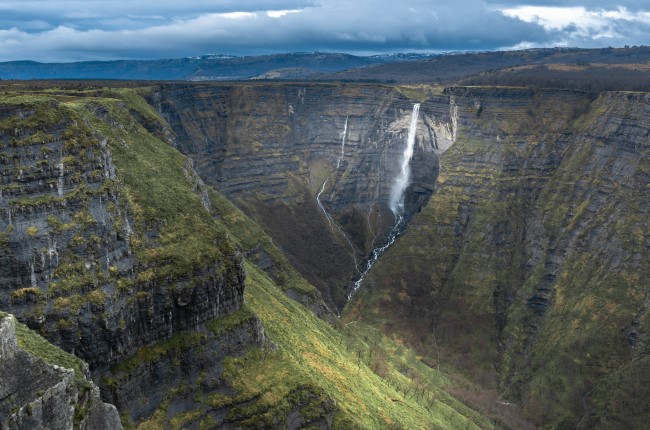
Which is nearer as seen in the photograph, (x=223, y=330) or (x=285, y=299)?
(x=223, y=330)

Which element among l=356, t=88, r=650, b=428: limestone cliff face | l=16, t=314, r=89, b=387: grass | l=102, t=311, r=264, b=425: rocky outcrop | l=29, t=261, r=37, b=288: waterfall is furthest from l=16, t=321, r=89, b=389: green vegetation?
l=356, t=88, r=650, b=428: limestone cliff face

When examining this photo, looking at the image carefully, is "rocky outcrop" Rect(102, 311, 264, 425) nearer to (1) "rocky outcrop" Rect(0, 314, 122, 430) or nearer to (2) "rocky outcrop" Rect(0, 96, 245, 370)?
(2) "rocky outcrop" Rect(0, 96, 245, 370)

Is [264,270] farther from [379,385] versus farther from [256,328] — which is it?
[256,328]

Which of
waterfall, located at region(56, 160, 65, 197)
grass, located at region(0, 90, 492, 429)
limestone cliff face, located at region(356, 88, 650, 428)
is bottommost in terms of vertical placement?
limestone cliff face, located at region(356, 88, 650, 428)

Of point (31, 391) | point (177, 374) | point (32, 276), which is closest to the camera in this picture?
point (31, 391)

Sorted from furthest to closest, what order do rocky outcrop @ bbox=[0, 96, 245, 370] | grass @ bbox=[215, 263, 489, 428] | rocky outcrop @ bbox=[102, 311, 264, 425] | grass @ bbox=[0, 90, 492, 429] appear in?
grass @ bbox=[215, 263, 489, 428] → grass @ bbox=[0, 90, 492, 429] → rocky outcrop @ bbox=[102, 311, 264, 425] → rocky outcrop @ bbox=[0, 96, 245, 370]

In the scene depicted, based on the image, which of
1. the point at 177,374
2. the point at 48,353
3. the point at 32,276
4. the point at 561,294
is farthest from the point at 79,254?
the point at 561,294

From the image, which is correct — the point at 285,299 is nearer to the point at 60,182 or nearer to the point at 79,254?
the point at 79,254

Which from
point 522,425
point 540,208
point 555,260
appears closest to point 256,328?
point 522,425
